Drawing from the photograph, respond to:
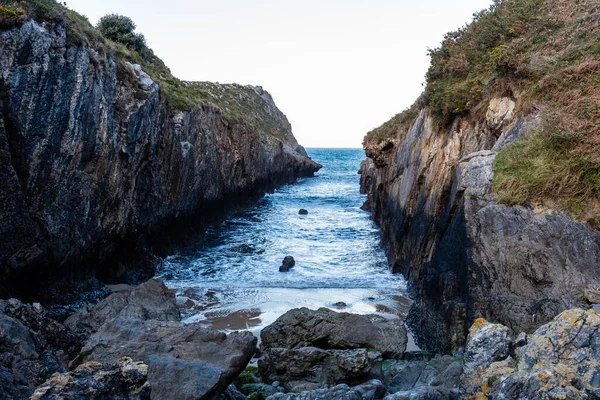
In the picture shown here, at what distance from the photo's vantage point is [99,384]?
3.64 m

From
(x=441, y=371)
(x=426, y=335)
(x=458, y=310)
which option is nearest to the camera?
(x=441, y=371)

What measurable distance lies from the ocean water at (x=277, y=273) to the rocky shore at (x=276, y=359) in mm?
2509

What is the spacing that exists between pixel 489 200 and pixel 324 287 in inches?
323

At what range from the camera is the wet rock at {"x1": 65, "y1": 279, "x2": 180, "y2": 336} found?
1053 centimetres

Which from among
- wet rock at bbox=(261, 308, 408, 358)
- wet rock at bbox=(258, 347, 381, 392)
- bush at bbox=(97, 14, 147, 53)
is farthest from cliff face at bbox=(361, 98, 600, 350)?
bush at bbox=(97, 14, 147, 53)

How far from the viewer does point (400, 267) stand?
17328 millimetres

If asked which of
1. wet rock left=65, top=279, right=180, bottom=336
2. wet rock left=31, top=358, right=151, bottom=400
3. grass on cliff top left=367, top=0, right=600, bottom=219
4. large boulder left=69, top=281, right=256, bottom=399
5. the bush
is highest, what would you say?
the bush

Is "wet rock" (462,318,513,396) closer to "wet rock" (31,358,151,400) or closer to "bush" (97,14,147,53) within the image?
"wet rock" (31,358,151,400)

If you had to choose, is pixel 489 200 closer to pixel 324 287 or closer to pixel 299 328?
pixel 299 328

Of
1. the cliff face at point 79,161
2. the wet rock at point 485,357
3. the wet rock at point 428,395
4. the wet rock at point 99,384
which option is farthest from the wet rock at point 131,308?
the wet rock at point 485,357

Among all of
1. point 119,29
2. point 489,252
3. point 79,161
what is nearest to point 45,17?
point 79,161

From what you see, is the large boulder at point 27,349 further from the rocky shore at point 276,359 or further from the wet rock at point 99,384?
the wet rock at point 99,384

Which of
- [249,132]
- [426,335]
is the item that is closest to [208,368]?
→ [426,335]

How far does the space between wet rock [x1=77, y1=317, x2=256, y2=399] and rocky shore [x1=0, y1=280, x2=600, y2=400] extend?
18 mm
